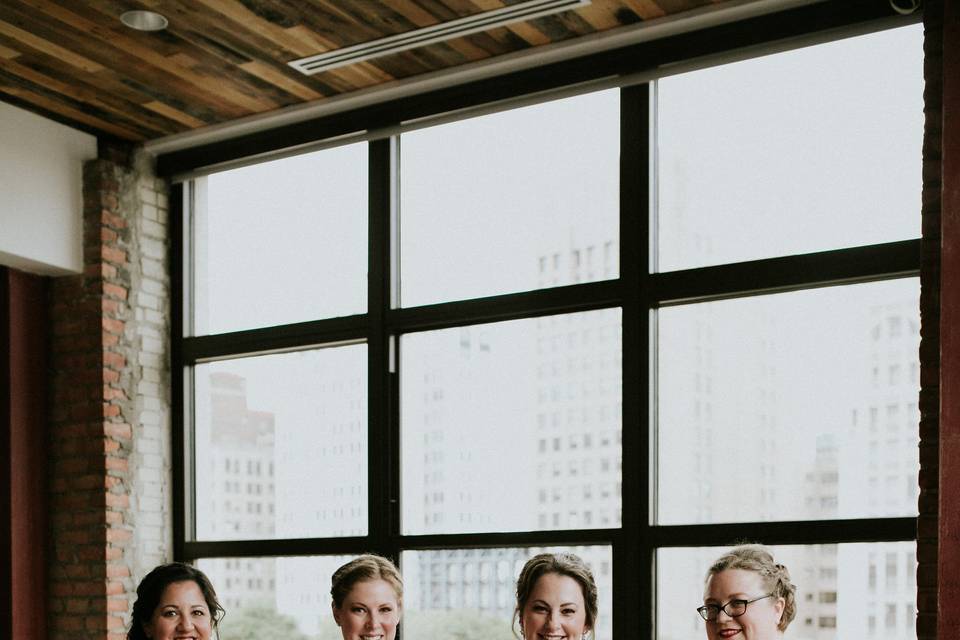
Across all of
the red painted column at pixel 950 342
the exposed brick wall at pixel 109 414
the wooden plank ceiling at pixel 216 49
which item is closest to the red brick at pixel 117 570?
the exposed brick wall at pixel 109 414

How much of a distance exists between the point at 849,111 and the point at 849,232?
0.43 metres

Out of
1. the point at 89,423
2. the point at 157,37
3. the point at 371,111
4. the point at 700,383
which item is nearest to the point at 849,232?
the point at 700,383

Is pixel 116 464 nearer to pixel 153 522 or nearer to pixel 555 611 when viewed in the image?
pixel 153 522

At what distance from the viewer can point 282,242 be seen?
6262mm

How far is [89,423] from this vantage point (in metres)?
6.15

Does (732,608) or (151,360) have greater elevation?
(151,360)

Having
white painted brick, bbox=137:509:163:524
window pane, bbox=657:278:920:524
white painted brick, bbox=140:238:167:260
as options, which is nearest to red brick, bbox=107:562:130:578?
white painted brick, bbox=137:509:163:524

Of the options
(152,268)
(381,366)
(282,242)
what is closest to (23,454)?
(152,268)

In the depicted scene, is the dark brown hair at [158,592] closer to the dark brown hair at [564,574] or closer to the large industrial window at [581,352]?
the dark brown hair at [564,574]

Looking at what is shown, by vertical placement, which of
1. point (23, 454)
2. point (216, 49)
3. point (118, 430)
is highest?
point (216, 49)

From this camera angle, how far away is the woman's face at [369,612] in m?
4.17

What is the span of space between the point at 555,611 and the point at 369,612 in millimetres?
633

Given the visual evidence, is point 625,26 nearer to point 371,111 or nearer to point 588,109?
point 588,109

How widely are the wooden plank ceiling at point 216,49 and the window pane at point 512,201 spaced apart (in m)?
0.32
